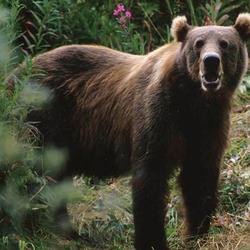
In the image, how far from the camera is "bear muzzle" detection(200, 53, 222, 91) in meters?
5.44

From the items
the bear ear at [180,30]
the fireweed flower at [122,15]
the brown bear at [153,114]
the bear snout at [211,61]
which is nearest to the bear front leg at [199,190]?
the brown bear at [153,114]

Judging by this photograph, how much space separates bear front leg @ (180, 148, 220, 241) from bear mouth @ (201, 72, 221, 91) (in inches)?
25.3

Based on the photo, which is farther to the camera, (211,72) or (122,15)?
(122,15)

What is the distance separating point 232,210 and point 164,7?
3.29 metres

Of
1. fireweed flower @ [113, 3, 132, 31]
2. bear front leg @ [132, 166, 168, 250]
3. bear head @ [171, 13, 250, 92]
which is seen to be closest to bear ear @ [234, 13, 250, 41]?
bear head @ [171, 13, 250, 92]

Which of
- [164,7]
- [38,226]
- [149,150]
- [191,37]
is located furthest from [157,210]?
[164,7]

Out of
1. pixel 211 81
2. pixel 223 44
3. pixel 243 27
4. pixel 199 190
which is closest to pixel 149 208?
pixel 199 190

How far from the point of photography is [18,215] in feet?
16.5

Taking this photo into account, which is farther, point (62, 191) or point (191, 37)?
point (191, 37)

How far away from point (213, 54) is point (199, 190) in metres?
1.25

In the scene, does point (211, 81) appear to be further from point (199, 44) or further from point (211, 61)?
point (199, 44)

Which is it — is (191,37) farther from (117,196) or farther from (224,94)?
(117,196)

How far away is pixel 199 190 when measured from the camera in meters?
6.21

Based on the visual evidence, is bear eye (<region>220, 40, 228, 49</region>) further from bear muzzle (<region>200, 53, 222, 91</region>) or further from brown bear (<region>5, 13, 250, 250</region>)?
bear muzzle (<region>200, 53, 222, 91</region>)
